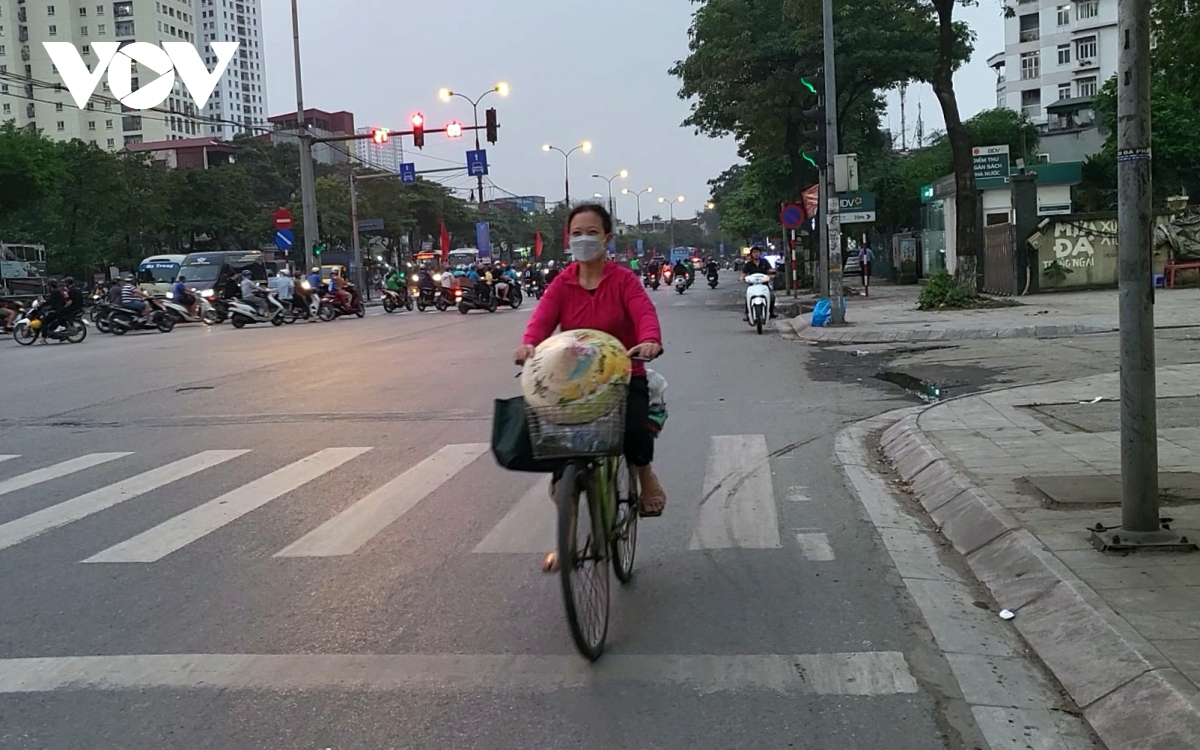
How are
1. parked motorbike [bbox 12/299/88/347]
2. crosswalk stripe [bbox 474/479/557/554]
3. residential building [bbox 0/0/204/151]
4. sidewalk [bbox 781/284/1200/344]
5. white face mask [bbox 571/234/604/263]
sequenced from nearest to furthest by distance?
white face mask [bbox 571/234/604/263] < crosswalk stripe [bbox 474/479/557/554] < sidewalk [bbox 781/284/1200/344] < parked motorbike [bbox 12/299/88/347] < residential building [bbox 0/0/204/151]

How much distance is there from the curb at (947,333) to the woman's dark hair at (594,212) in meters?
12.9

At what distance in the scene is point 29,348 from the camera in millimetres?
23688

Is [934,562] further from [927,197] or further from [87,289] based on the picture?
[87,289]

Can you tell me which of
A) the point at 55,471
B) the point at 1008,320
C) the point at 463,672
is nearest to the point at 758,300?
the point at 1008,320

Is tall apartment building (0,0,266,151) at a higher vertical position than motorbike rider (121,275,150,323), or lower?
higher

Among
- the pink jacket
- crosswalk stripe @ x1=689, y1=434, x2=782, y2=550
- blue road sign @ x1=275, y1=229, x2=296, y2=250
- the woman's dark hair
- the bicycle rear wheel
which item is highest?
blue road sign @ x1=275, y1=229, x2=296, y2=250

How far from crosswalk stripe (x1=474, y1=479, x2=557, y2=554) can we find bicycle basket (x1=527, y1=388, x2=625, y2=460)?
1680mm

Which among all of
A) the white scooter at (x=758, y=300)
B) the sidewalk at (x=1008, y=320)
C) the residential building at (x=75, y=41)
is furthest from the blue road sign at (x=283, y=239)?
the residential building at (x=75, y=41)

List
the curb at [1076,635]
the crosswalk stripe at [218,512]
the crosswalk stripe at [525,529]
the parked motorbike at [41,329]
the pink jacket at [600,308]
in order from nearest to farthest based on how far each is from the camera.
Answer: the curb at [1076,635]
the pink jacket at [600,308]
the crosswalk stripe at [525,529]
the crosswalk stripe at [218,512]
the parked motorbike at [41,329]

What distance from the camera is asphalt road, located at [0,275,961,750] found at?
147 inches

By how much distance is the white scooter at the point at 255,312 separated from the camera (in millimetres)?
28641

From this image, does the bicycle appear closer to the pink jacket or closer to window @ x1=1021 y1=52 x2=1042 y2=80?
the pink jacket

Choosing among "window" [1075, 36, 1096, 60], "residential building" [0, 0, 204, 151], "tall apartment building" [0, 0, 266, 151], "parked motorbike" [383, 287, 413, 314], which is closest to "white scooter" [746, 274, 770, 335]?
"parked motorbike" [383, 287, 413, 314]
